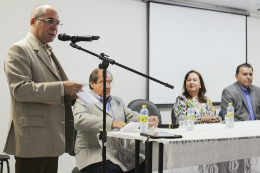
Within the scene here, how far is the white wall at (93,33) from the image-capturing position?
3258 millimetres

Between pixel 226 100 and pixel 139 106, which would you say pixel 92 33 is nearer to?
pixel 139 106

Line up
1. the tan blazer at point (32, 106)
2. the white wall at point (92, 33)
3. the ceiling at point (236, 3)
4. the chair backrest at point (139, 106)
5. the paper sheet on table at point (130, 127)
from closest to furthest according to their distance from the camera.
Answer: the tan blazer at point (32, 106)
the paper sheet on table at point (130, 127)
the chair backrest at point (139, 106)
the white wall at point (92, 33)
the ceiling at point (236, 3)

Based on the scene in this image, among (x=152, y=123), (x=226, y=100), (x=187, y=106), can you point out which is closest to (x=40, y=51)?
(x=152, y=123)

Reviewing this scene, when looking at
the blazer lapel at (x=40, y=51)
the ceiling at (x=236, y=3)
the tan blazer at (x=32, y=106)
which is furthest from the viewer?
the ceiling at (x=236, y=3)

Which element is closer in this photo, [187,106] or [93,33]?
[187,106]

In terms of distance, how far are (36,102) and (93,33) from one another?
7.38ft

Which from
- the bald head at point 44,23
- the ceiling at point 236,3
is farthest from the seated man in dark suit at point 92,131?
the ceiling at point 236,3

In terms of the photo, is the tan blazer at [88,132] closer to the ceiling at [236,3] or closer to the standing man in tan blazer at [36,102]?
the standing man in tan blazer at [36,102]

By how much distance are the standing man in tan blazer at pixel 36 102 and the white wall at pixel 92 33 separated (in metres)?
1.73

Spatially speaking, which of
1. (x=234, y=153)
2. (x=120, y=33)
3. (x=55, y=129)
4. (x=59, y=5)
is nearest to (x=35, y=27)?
(x=55, y=129)

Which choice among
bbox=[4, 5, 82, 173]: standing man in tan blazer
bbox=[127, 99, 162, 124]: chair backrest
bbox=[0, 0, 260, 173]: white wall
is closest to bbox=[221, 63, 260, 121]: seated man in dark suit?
bbox=[127, 99, 162, 124]: chair backrest

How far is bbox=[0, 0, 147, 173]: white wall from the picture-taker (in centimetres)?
326

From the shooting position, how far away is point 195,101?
10.1ft

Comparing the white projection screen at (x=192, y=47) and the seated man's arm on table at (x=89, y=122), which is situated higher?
the white projection screen at (x=192, y=47)
